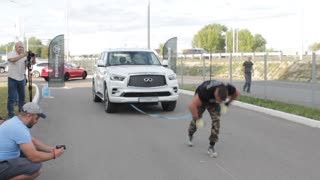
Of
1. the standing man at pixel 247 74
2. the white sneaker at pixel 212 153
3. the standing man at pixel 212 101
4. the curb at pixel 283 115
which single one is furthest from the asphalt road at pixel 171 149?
the standing man at pixel 247 74

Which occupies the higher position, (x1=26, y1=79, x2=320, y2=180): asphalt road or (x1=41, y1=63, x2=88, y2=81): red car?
(x1=41, y1=63, x2=88, y2=81): red car

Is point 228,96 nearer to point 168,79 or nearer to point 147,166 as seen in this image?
point 147,166

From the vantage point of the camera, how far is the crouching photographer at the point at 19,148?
5051mm

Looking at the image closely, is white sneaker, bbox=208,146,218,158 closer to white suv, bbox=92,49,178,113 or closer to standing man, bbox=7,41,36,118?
white suv, bbox=92,49,178,113

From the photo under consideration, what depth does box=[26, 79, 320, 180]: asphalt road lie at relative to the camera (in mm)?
6297

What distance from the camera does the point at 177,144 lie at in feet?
27.4

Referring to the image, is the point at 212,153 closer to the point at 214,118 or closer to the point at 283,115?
the point at 214,118

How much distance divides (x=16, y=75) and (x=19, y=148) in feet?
19.1

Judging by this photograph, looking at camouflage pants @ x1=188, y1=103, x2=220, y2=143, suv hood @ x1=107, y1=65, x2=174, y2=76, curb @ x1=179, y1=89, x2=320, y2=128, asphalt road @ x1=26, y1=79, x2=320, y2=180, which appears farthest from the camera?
suv hood @ x1=107, y1=65, x2=174, y2=76

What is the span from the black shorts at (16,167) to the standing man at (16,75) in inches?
219

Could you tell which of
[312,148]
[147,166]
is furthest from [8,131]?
[312,148]

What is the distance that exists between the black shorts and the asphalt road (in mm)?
898

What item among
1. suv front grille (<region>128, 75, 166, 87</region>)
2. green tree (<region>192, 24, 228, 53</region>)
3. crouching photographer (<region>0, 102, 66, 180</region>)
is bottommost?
crouching photographer (<region>0, 102, 66, 180</region>)

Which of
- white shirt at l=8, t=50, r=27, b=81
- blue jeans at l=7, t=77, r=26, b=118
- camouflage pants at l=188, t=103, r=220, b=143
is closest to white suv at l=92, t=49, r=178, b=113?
blue jeans at l=7, t=77, r=26, b=118
